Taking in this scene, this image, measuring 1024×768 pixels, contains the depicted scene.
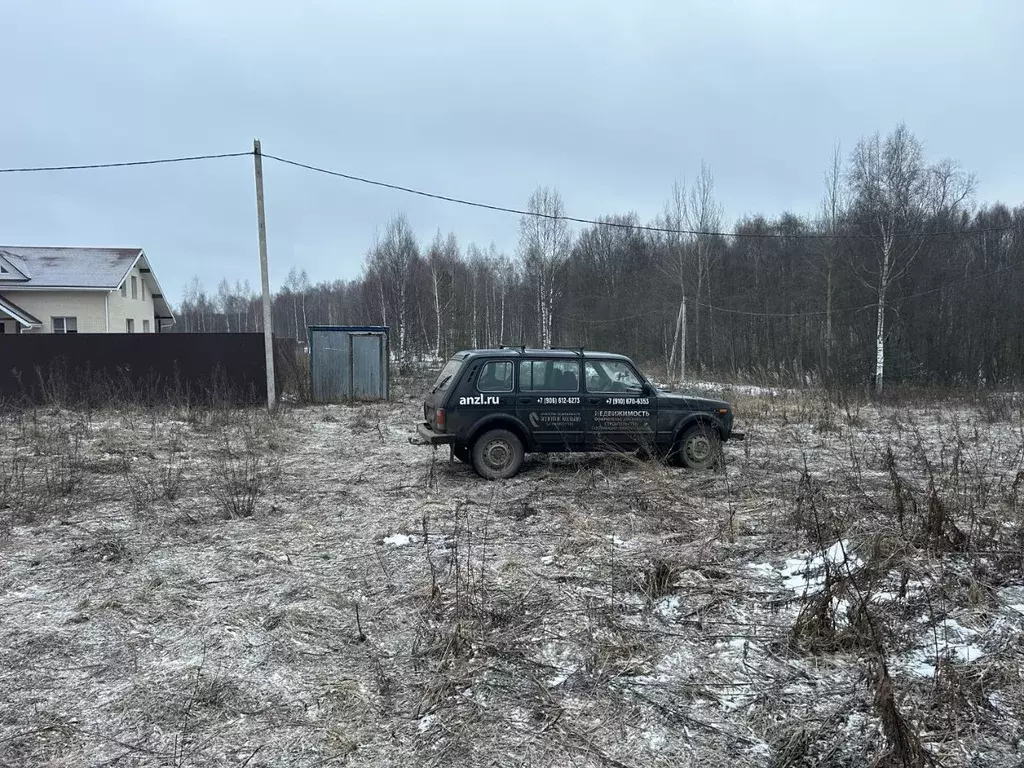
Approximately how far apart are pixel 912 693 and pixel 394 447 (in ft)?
31.3

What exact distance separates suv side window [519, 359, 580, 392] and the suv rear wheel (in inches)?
68.4

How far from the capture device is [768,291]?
39938 millimetres

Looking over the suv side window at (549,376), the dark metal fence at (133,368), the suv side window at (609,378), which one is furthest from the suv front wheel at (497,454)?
the dark metal fence at (133,368)

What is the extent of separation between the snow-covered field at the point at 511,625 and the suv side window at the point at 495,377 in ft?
4.37

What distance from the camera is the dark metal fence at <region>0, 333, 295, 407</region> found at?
17.2 metres

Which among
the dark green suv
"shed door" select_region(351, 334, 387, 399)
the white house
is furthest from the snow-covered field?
the white house

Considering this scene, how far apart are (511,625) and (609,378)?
17.4ft

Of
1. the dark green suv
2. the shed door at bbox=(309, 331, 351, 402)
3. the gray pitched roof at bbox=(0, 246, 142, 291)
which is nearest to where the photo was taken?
the dark green suv

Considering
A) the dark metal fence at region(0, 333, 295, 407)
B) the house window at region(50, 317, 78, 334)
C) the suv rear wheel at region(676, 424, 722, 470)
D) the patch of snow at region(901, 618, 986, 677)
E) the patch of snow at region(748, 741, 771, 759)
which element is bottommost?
the patch of snow at region(748, 741, 771, 759)

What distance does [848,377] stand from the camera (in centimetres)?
2612

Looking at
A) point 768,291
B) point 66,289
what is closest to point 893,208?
point 768,291

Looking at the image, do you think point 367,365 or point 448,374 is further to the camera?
point 367,365

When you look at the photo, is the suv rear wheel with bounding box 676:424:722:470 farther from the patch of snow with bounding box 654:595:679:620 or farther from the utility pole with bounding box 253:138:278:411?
the utility pole with bounding box 253:138:278:411

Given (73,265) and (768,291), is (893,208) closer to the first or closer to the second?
(768,291)
